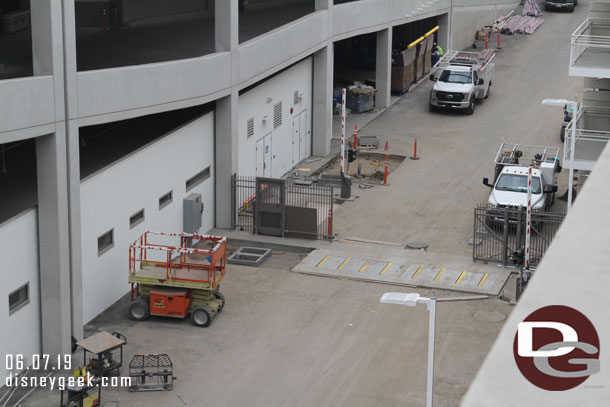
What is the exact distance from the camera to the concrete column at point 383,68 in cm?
4716

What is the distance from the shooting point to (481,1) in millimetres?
61062

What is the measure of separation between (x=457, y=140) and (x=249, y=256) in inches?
683

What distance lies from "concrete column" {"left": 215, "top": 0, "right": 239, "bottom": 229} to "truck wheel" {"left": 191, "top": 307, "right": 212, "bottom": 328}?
7628mm

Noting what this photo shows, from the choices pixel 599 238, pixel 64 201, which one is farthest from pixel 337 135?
pixel 599 238

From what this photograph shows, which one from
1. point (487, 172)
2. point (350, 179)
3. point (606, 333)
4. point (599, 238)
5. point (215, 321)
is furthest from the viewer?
point (487, 172)

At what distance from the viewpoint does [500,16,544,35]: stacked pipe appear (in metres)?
64.0

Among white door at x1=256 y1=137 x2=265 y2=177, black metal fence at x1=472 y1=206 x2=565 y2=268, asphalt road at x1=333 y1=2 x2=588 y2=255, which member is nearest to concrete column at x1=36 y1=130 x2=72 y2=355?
asphalt road at x1=333 y1=2 x2=588 y2=255

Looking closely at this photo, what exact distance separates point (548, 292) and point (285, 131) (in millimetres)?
32178

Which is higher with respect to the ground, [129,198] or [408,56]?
[408,56]

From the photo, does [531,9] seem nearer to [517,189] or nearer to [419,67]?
[419,67]

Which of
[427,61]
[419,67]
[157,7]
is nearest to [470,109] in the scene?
[419,67]

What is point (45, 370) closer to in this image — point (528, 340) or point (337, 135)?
point (528, 340)

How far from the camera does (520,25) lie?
64.9m

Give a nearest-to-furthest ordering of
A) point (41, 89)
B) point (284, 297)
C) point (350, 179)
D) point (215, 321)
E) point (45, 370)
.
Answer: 1. point (41, 89)
2. point (45, 370)
3. point (215, 321)
4. point (284, 297)
5. point (350, 179)
